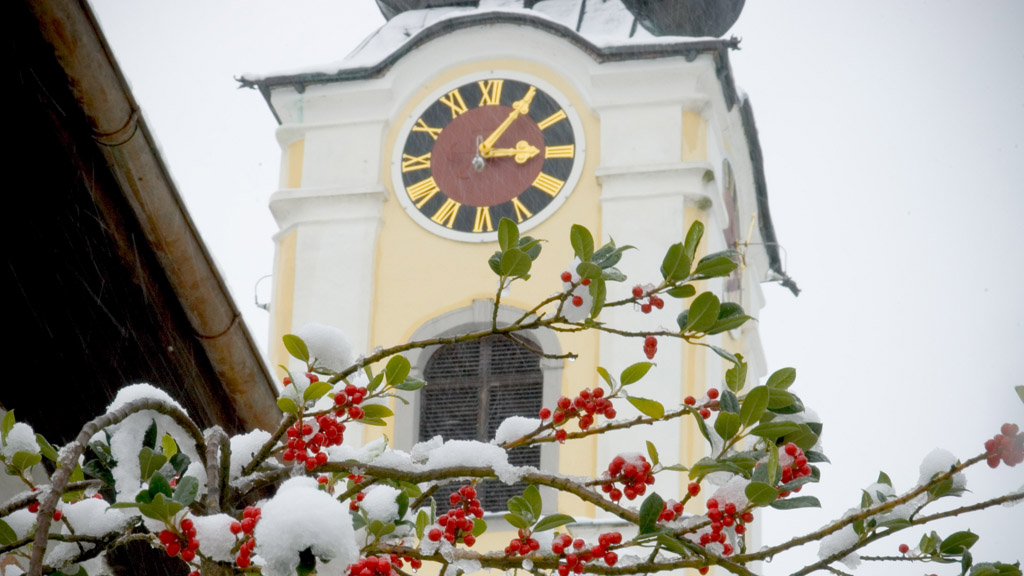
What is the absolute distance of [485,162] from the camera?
15.3m

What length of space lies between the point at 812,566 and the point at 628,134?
12740 mm

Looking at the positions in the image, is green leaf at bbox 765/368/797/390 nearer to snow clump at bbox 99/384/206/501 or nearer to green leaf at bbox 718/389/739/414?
green leaf at bbox 718/389/739/414

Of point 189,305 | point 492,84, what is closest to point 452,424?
point 492,84

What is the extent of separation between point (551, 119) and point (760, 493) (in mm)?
13079

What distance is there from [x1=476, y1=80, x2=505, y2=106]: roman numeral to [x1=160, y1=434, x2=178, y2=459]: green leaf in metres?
13.0

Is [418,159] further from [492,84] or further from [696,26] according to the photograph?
[696,26]

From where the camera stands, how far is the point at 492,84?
15.6 m

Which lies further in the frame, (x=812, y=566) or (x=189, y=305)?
(x=189, y=305)

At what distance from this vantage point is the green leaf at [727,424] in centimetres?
248

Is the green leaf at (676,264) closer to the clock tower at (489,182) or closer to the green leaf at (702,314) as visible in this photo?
the green leaf at (702,314)

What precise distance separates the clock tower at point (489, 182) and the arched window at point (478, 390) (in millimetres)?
17

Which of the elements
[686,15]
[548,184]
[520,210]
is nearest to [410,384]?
[520,210]

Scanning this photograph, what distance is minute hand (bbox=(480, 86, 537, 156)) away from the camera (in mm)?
15203

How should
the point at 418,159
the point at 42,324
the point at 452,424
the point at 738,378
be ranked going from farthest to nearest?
the point at 418,159
the point at 452,424
the point at 42,324
the point at 738,378
